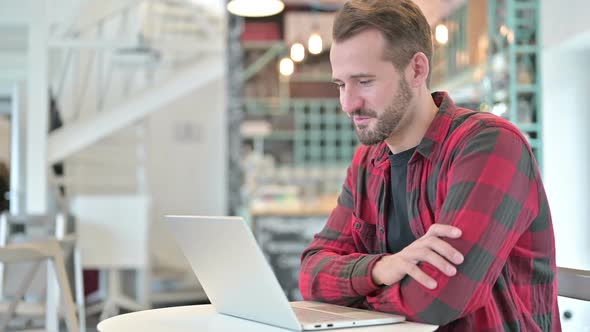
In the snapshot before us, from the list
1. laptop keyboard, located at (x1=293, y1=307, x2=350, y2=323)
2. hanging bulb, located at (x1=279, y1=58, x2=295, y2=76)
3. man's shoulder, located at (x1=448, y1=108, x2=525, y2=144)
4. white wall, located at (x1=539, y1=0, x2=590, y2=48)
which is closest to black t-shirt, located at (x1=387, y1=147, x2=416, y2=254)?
man's shoulder, located at (x1=448, y1=108, x2=525, y2=144)

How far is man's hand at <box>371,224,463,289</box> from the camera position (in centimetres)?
139

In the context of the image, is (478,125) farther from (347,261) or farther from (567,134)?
(567,134)

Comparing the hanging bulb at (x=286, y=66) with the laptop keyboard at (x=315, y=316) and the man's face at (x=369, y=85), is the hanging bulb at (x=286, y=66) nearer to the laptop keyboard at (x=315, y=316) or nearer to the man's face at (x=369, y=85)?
the man's face at (x=369, y=85)

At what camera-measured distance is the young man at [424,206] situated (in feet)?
4.63

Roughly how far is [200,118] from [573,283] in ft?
26.7

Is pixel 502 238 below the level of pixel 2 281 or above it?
above

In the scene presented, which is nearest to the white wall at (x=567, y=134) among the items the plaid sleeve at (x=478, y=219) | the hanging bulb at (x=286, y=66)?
the plaid sleeve at (x=478, y=219)

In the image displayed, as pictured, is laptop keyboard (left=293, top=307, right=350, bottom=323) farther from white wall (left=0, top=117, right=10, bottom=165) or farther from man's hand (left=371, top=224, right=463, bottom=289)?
white wall (left=0, top=117, right=10, bottom=165)

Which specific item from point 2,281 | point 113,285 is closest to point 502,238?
point 2,281

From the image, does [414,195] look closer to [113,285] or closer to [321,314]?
[321,314]

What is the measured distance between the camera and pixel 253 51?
31.6 ft

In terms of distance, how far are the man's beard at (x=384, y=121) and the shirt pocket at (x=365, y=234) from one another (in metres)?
0.26

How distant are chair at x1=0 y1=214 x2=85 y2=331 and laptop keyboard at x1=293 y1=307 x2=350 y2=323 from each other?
1674 millimetres

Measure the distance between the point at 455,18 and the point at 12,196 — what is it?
4.96 meters
